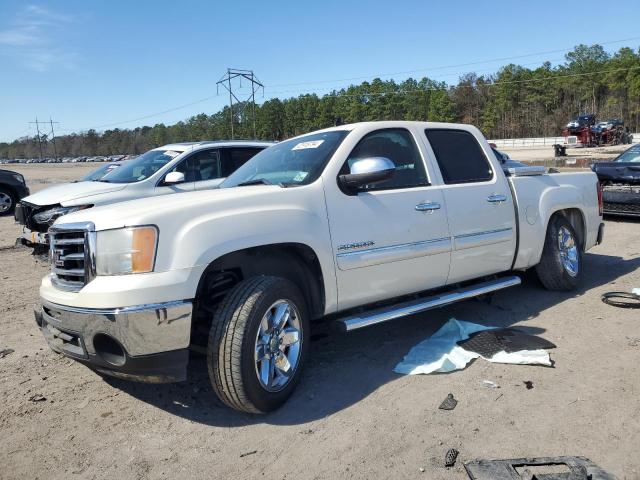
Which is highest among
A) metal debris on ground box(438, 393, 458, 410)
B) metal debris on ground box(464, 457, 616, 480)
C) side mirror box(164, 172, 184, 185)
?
side mirror box(164, 172, 184, 185)

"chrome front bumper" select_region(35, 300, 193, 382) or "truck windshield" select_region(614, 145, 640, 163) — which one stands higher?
"truck windshield" select_region(614, 145, 640, 163)

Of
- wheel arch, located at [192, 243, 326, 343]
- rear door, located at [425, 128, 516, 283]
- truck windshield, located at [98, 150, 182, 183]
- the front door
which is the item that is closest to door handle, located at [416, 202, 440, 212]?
the front door

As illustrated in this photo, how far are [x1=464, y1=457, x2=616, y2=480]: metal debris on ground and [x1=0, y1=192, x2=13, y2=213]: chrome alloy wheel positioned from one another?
1587 centimetres

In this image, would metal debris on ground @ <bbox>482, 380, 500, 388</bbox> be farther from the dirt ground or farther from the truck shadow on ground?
the truck shadow on ground

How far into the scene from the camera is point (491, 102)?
9969 cm

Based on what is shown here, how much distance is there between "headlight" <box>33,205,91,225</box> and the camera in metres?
7.26

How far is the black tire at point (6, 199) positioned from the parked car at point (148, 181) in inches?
308

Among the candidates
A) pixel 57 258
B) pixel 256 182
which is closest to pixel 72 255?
pixel 57 258

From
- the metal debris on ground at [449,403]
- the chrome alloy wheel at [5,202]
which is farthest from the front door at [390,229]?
the chrome alloy wheel at [5,202]

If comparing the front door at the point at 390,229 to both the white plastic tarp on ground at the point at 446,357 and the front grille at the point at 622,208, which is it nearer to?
the white plastic tarp on ground at the point at 446,357

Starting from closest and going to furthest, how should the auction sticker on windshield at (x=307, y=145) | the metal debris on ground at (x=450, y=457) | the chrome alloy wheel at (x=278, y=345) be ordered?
the metal debris on ground at (x=450, y=457) → the chrome alloy wheel at (x=278, y=345) → the auction sticker on windshield at (x=307, y=145)

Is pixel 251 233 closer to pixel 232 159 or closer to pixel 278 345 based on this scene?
pixel 278 345

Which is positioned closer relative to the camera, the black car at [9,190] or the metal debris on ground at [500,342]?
the metal debris on ground at [500,342]

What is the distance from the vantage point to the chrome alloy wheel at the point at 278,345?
10.9 feet
